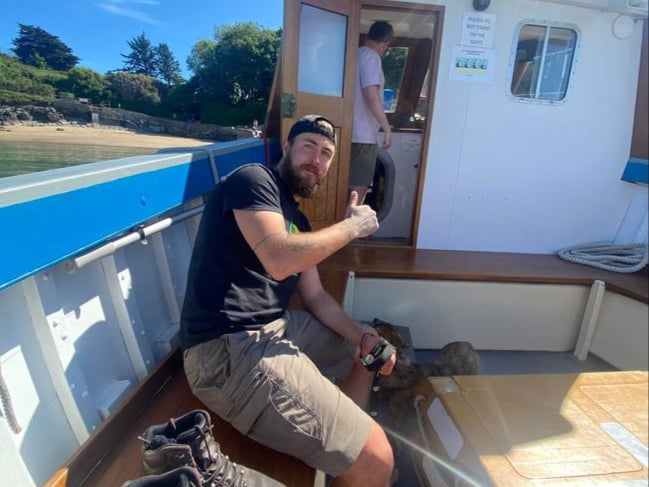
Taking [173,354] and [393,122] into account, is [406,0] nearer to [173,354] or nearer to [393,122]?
[393,122]

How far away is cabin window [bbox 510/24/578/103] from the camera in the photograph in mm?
2510

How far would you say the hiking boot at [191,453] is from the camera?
2.47ft

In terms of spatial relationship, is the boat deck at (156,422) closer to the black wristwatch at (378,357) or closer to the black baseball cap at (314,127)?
the black wristwatch at (378,357)

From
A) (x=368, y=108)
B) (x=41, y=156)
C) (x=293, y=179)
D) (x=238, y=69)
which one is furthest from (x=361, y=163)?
(x=238, y=69)

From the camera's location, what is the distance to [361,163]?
2.81m

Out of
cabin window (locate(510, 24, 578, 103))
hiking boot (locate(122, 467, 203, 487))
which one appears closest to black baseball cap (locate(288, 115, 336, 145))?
hiking boot (locate(122, 467, 203, 487))

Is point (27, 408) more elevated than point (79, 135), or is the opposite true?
point (79, 135)

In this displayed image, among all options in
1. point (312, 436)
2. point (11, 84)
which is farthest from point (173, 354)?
point (11, 84)

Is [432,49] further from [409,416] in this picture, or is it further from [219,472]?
[219,472]

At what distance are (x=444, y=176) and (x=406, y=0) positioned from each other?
3.72ft

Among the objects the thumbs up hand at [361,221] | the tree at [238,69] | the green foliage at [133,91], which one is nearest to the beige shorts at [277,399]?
the thumbs up hand at [361,221]

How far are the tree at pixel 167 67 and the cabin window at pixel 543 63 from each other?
218cm

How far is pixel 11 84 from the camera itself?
0.90 m

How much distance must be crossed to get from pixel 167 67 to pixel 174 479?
7.84 ft
